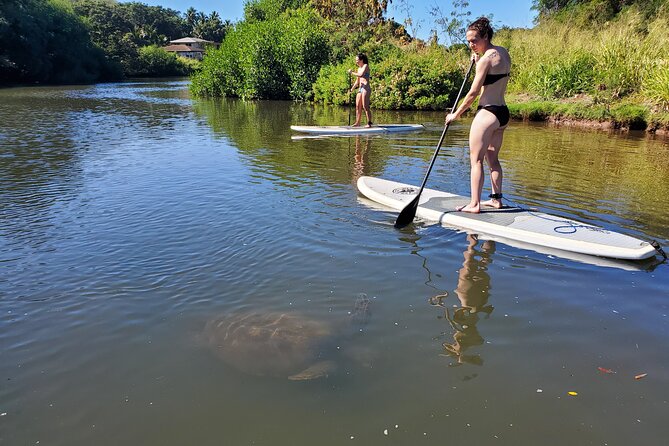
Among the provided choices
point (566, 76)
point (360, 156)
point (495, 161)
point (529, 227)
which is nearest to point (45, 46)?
point (566, 76)

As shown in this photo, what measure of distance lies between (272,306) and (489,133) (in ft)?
11.3

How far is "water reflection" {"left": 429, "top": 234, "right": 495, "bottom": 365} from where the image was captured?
3.43m

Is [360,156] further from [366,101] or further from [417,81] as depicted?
[417,81]

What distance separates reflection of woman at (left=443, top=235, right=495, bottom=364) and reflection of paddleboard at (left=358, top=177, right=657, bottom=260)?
0.94ft

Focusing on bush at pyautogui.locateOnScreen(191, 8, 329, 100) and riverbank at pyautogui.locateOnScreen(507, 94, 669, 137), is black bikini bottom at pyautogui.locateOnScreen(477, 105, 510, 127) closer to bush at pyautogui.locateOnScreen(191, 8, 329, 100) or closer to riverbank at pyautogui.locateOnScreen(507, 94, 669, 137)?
riverbank at pyautogui.locateOnScreen(507, 94, 669, 137)

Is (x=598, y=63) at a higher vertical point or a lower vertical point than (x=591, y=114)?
higher

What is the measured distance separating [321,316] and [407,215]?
2.58m

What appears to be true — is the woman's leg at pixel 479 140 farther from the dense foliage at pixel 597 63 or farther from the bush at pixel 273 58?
the bush at pixel 273 58

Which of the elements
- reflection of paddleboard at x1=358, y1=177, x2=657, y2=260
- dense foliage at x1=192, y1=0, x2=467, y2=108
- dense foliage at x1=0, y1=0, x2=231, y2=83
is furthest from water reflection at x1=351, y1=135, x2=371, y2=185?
dense foliage at x1=0, y1=0, x2=231, y2=83

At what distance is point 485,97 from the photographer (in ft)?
18.7

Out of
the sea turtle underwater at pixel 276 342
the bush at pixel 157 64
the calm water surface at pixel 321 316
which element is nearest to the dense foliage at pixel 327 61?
the calm water surface at pixel 321 316

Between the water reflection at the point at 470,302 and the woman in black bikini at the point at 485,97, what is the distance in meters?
1.06

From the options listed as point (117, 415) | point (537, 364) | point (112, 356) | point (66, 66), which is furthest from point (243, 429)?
point (66, 66)

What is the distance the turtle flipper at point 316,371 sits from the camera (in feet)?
10.1
